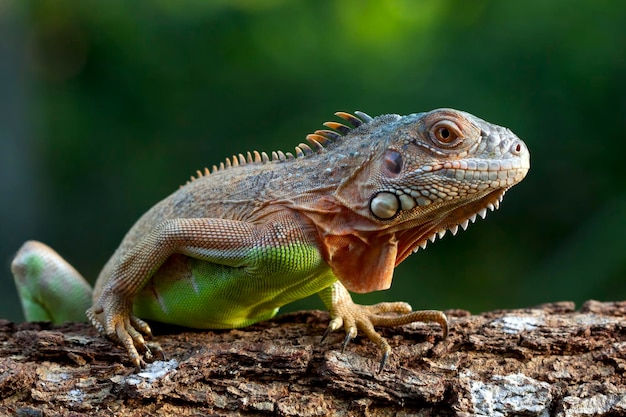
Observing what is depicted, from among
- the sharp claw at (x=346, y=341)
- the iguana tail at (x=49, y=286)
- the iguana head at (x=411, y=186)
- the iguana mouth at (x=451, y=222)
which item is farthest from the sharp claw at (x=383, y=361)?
the iguana tail at (x=49, y=286)

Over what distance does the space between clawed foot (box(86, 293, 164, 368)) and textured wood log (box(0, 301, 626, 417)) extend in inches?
2.6

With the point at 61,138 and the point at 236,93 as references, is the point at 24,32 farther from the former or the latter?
the point at 236,93

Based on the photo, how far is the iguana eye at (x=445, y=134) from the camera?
12.4 ft

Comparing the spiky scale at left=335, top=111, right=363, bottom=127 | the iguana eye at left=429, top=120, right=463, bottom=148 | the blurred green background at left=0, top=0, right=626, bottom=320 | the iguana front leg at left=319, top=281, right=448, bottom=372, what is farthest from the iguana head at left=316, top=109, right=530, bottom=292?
the blurred green background at left=0, top=0, right=626, bottom=320

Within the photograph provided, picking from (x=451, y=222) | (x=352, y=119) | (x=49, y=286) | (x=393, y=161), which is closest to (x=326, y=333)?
(x=451, y=222)

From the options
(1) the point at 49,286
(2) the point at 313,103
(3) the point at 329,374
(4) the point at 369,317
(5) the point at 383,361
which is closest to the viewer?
(3) the point at 329,374

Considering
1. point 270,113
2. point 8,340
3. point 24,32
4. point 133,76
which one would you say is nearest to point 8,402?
point 8,340

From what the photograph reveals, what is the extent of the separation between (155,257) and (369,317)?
1.42 meters

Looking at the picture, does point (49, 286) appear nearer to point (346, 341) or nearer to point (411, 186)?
point (346, 341)

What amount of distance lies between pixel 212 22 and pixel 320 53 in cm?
178

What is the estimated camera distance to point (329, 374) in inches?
147

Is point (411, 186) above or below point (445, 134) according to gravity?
below

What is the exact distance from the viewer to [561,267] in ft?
26.7

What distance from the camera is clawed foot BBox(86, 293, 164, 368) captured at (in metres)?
3.90
